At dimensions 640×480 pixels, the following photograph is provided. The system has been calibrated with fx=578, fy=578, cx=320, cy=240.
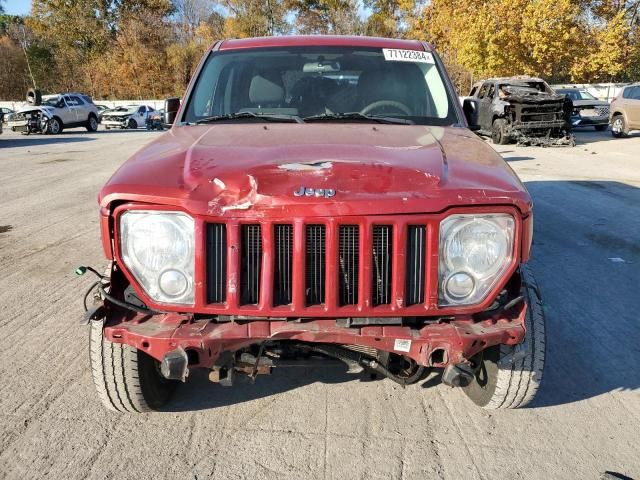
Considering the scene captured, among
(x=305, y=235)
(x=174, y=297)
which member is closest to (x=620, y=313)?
(x=305, y=235)

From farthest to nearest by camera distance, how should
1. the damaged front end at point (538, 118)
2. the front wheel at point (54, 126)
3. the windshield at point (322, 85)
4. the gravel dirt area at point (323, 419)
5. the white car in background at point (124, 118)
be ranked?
the white car in background at point (124, 118) → the front wheel at point (54, 126) → the damaged front end at point (538, 118) → the windshield at point (322, 85) → the gravel dirt area at point (323, 419)

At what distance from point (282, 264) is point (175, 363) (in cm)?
58

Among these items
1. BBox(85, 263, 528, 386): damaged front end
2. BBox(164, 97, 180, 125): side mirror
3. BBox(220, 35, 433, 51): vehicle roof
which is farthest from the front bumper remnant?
BBox(220, 35, 433, 51): vehicle roof

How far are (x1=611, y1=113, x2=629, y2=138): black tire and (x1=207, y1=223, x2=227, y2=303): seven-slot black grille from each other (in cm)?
1954

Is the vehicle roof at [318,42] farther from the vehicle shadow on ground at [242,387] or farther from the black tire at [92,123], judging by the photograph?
the black tire at [92,123]

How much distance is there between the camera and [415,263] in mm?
2375

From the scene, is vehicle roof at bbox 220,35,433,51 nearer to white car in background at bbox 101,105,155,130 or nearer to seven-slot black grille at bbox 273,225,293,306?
seven-slot black grille at bbox 273,225,293,306

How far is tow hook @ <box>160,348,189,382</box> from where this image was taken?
2314 mm

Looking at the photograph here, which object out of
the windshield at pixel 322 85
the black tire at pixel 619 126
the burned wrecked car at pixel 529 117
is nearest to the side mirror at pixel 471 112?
the windshield at pixel 322 85

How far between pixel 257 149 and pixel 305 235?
643 mm

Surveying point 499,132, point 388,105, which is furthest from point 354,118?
point 499,132

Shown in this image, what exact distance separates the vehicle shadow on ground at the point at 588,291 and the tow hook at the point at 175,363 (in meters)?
1.96

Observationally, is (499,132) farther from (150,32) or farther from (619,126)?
(150,32)

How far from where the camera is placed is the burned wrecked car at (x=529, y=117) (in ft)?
53.9
